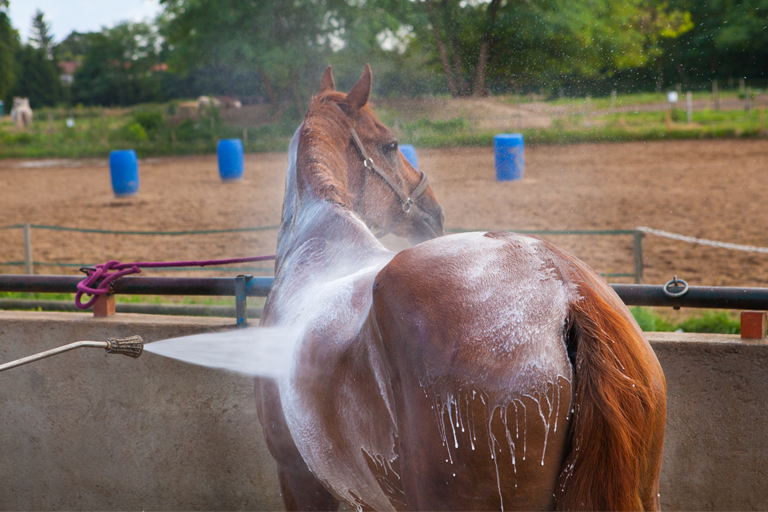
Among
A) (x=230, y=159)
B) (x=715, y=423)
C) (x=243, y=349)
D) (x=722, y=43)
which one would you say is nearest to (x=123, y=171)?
(x=230, y=159)

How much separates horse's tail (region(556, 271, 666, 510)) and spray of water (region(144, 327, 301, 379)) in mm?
820

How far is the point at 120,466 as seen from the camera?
9.46 feet

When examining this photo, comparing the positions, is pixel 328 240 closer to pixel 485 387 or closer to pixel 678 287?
pixel 485 387

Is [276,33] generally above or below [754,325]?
above

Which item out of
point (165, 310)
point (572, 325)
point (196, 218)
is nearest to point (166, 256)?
point (196, 218)

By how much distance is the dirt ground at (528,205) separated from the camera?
302 inches

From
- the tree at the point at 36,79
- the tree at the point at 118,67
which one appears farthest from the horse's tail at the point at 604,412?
the tree at the point at 36,79

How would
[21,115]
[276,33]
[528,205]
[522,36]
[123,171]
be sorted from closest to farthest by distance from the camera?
[528,205], [522,36], [123,171], [276,33], [21,115]

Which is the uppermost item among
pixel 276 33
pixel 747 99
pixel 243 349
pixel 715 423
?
pixel 276 33

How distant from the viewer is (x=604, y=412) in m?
1.19

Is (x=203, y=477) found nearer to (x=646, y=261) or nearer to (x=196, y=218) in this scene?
(x=646, y=261)

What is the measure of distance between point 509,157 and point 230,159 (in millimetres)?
6907

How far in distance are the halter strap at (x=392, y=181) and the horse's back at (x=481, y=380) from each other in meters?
1.20

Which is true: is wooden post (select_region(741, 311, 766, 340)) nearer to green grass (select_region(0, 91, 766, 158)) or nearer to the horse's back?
the horse's back
